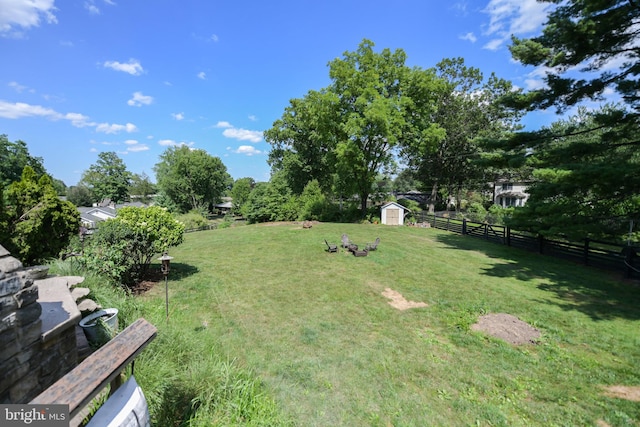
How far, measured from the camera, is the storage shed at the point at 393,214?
72.4 ft

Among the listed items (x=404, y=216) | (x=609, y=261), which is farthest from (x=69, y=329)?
(x=404, y=216)

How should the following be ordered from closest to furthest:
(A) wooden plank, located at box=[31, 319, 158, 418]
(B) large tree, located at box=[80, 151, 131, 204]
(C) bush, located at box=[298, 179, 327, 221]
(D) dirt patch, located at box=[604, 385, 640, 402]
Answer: (A) wooden plank, located at box=[31, 319, 158, 418]
(D) dirt patch, located at box=[604, 385, 640, 402]
(C) bush, located at box=[298, 179, 327, 221]
(B) large tree, located at box=[80, 151, 131, 204]

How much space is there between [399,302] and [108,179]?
62.9 meters

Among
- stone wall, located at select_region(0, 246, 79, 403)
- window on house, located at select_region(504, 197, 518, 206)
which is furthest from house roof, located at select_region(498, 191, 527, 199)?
stone wall, located at select_region(0, 246, 79, 403)

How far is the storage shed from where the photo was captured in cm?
2208

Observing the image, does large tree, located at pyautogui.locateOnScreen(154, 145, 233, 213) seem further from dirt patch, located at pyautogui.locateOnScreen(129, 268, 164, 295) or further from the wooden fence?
the wooden fence

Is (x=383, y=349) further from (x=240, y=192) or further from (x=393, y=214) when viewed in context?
(x=240, y=192)

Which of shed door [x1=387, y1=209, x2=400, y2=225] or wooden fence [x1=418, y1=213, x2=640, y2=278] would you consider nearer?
wooden fence [x1=418, y1=213, x2=640, y2=278]

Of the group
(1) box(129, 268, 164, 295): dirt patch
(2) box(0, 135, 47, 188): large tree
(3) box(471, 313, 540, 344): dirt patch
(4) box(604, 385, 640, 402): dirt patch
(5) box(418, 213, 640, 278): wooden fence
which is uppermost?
(2) box(0, 135, 47, 188): large tree

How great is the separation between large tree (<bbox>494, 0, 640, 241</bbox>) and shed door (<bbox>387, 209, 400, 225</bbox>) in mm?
11705

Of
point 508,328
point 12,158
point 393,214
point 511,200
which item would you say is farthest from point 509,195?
point 12,158

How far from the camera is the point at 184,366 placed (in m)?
3.83

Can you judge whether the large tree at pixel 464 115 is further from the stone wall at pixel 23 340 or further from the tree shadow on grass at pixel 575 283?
→ the stone wall at pixel 23 340

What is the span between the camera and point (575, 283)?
8398 millimetres
